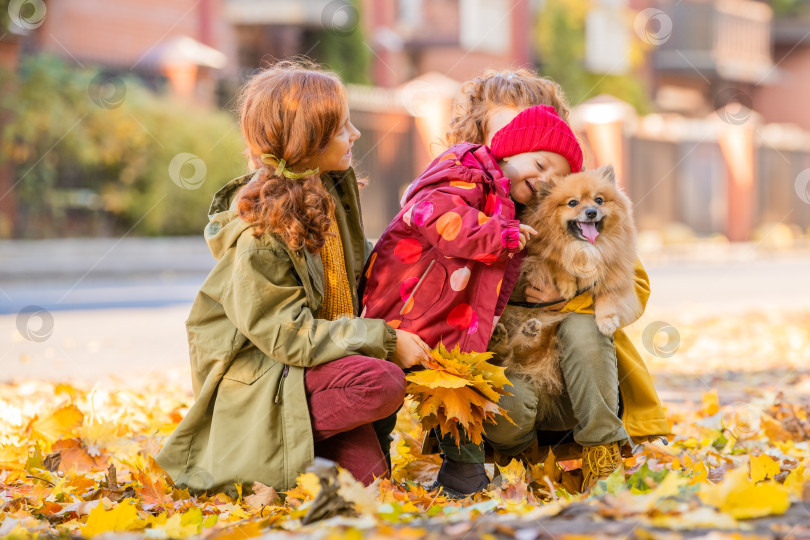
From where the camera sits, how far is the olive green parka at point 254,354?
283cm

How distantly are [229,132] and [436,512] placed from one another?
13.8 metres

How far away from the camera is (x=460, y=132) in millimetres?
3502

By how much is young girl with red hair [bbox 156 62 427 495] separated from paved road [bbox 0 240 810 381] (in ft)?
10.9

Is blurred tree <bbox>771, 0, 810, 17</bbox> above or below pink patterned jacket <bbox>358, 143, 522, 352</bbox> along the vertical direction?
above

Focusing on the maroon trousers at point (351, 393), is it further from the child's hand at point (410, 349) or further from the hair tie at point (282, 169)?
the hair tie at point (282, 169)

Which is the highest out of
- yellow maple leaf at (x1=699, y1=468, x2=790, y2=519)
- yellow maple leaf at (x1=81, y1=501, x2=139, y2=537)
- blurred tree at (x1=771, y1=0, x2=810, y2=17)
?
blurred tree at (x1=771, y1=0, x2=810, y2=17)

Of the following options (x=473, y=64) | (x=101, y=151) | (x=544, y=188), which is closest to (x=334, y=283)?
(x=544, y=188)

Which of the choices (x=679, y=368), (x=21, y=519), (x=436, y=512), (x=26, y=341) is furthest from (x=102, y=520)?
(x=26, y=341)

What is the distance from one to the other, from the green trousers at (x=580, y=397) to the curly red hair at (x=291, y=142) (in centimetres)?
89

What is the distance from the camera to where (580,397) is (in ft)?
10.0

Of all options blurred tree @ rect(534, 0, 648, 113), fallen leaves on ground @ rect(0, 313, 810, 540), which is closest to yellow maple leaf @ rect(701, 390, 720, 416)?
fallen leaves on ground @ rect(0, 313, 810, 540)

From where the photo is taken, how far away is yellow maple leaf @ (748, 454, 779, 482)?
9.19ft

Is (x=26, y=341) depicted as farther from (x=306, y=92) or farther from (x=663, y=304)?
(x=663, y=304)

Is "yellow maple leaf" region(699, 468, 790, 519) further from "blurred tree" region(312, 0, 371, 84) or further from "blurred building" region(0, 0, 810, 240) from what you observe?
"blurred tree" region(312, 0, 371, 84)
